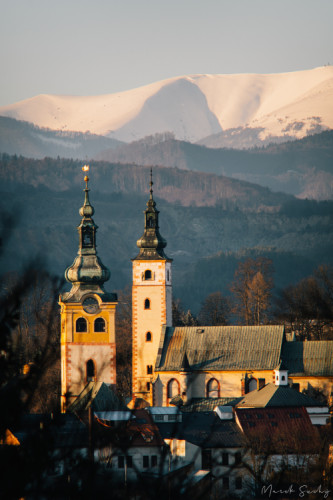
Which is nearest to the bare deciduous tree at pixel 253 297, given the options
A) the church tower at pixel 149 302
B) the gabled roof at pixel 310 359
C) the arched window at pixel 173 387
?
the church tower at pixel 149 302

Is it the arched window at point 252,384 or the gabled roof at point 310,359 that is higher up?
the gabled roof at point 310,359

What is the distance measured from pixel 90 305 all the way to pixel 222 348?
9377mm

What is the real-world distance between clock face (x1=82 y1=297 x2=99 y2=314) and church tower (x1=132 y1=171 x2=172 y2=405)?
3429mm

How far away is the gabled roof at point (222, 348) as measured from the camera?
3383 inches

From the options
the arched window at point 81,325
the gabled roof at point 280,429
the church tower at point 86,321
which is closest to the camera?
the gabled roof at point 280,429

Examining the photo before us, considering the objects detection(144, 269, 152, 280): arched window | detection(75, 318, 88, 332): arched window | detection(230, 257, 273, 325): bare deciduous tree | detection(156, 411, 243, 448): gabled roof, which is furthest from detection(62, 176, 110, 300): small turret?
detection(230, 257, 273, 325): bare deciduous tree

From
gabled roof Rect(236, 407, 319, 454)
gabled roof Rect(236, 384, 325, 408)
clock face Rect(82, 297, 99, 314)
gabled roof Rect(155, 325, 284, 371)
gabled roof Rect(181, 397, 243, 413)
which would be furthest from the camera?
clock face Rect(82, 297, 99, 314)

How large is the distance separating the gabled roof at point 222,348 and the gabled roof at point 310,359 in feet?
2.81

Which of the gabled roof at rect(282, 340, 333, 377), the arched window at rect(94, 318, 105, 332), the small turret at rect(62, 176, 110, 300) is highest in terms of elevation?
the small turret at rect(62, 176, 110, 300)

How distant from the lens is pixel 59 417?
71.5ft

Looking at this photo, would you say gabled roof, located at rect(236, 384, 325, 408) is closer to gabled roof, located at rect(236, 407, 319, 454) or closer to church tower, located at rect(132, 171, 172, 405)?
gabled roof, located at rect(236, 407, 319, 454)

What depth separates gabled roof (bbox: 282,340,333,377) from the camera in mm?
84875

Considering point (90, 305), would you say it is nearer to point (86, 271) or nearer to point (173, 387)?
point (86, 271)

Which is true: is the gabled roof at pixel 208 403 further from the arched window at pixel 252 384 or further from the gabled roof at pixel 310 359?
the gabled roof at pixel 310 359
